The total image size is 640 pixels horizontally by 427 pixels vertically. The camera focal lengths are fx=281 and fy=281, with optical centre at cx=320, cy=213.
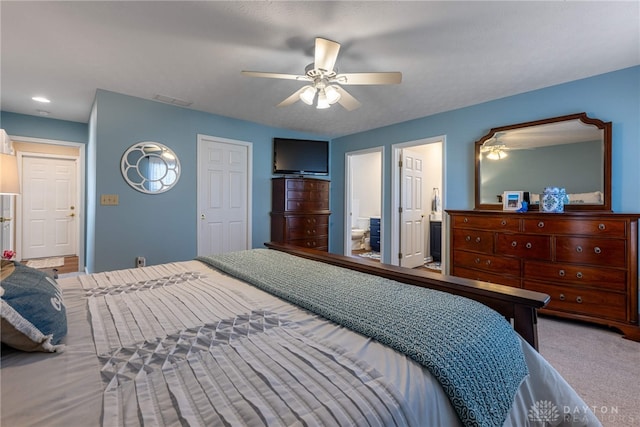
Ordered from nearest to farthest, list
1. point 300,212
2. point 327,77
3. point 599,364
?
point 599,364, point 327,77, point 300,212

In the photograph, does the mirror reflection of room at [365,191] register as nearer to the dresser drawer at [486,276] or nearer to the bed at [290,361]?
the dresser drawer at [486,276]

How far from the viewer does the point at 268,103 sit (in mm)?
3457

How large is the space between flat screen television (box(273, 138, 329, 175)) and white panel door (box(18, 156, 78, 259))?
4.22m

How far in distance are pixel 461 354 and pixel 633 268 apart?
2.65 meters

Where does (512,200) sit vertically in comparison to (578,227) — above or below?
above

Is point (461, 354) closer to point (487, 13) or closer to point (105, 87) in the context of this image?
point (487, 13)

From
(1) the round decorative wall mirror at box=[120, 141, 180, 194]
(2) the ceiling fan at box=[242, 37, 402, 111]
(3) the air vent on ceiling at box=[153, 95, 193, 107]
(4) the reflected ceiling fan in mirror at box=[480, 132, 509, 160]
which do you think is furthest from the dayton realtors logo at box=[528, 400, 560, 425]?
(3) the air vent on ceiling at box=[153, 95, 193, 107]

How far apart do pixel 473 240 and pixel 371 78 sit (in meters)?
2.21

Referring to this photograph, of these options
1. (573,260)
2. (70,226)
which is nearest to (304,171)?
(573,260)

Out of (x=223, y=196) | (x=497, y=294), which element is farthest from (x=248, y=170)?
(x=497, y=294)

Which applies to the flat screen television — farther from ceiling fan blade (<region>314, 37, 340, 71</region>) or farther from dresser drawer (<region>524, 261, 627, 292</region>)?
dresser drawer (<region>524, 261, 627, 292</region>)

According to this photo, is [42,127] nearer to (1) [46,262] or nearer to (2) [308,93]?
(1) [46,262]

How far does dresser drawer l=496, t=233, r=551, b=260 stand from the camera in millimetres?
2732

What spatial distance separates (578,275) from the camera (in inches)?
101
